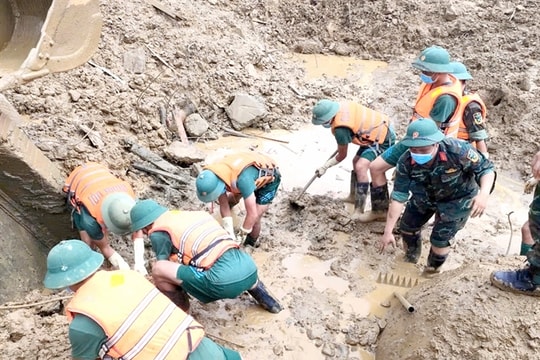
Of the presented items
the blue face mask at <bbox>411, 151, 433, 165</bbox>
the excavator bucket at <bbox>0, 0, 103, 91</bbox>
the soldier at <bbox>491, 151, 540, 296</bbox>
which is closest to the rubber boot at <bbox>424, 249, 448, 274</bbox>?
the blue face mask at <bbox>411, 151, 433, 165</bbox>

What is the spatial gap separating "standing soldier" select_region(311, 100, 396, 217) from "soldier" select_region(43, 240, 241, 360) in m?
2.89

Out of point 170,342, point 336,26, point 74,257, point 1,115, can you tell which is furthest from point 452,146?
point 336,26

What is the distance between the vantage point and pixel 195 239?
3.52 meters

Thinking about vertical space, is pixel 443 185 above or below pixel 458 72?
below

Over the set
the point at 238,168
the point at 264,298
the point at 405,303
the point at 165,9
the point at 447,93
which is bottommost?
the point at 264,298

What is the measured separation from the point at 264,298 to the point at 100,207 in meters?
1.54

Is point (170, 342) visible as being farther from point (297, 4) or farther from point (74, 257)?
point (297, 4)

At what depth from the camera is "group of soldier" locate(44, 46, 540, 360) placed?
8.68ft

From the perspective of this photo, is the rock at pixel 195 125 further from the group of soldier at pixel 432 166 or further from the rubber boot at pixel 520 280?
the rubber boot at pixel 520 280

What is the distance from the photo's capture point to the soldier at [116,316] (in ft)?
8.47

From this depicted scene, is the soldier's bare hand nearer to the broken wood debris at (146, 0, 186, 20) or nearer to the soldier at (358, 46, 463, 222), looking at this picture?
the soldier at (358, 46, 463, 222)

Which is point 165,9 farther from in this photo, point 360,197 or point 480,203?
point 480,203

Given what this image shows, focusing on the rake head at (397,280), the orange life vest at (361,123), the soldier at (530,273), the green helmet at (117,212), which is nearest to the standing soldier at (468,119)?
the orange life vest at (361,123)

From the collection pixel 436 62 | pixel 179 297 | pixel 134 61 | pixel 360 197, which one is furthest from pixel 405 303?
pixel 134 61
